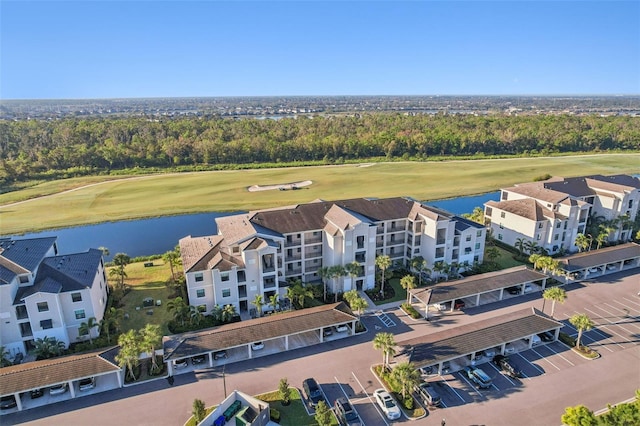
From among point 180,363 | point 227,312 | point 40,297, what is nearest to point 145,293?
point 40,297

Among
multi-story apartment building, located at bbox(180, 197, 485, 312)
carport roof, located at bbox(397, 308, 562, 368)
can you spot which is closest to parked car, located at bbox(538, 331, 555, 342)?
carport roof, located at bbox(397, 308, 562, 368)

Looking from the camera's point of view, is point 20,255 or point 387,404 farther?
point 20,255

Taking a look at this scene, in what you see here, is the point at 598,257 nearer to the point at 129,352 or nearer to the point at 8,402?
the point at 129,352

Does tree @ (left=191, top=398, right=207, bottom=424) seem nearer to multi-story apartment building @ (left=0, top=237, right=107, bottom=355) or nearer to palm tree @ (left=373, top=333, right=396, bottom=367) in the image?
palm tree @ (left=373, top=333, right=396, bottom=367)

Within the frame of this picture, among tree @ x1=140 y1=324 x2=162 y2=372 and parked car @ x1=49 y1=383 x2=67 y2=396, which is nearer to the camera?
parked car @ x1=49 y1=383 x2=67 y2=396

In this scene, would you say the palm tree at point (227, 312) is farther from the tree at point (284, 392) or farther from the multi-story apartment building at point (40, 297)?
the multi-story apartment building at point (40, 297)

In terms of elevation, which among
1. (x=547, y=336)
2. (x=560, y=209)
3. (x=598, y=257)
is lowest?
(x=547, y=336)

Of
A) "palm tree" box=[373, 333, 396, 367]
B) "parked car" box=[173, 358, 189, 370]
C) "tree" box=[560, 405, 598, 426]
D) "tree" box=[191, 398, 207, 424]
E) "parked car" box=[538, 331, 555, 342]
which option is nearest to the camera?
"tree" box=[560, 405, 598, 426]
